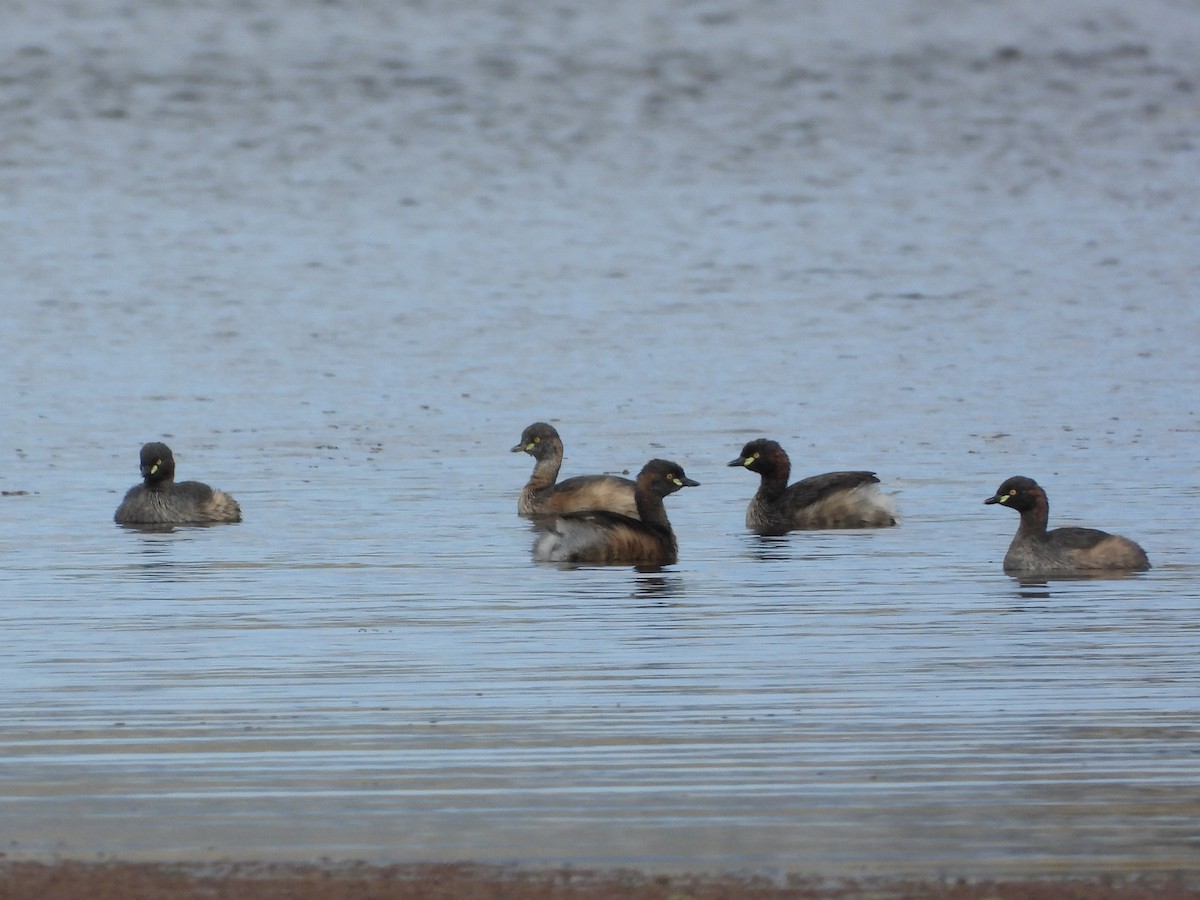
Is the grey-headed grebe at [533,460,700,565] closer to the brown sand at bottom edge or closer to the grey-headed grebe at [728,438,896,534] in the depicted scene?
the grey-headed grebe at [728,438,896,534]

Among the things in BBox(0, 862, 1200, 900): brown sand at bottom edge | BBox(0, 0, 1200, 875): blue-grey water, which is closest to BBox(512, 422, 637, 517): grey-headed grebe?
BBox(0, 0, 1200, 875): blue-grey water

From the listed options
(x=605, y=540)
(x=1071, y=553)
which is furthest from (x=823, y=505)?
(x=1071, y=553)

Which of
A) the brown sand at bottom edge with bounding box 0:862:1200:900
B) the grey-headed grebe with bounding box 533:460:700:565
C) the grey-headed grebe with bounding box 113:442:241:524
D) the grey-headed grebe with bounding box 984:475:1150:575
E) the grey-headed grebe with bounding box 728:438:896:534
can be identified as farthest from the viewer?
the grey-headed grebe with bounding box 113:442:241:524

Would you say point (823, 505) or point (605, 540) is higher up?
point (823, 505)

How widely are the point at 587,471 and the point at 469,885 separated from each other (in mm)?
15886

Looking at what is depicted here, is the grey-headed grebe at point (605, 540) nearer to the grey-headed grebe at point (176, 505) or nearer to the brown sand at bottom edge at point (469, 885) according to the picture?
the grey-headed grebe at point (176, 505)

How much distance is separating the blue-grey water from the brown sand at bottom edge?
25 cm

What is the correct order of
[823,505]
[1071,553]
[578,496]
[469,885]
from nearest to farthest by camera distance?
[469,885] < [1071,553] < [823,505] < [578,496]

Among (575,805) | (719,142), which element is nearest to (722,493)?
(575,805)

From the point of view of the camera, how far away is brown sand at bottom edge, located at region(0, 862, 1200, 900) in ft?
26.9

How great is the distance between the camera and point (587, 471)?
24.2 m

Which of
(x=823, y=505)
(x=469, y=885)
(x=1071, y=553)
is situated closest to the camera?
(x=469, y=885)

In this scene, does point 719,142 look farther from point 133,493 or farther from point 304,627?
point 304,627

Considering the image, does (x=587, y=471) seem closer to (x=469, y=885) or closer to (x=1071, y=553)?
(x=1071, y=553)
